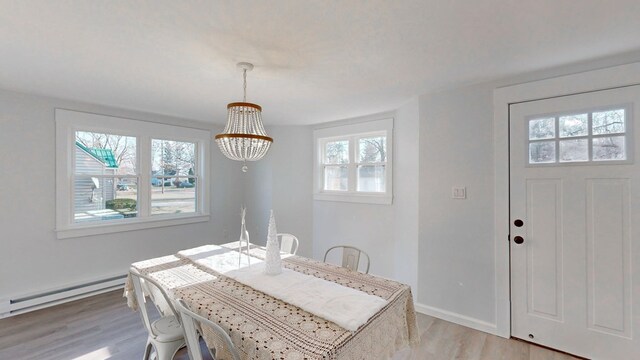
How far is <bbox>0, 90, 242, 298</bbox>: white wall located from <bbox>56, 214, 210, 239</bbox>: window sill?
0.07 m

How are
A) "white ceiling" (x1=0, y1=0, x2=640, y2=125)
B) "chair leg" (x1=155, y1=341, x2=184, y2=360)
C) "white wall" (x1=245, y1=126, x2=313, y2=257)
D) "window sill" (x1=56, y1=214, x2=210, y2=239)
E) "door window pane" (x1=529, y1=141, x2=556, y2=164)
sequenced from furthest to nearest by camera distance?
"white wall" (x1=245, y1=126, x2=313, y2=257) → "window sill" (x1=56, y1=214, x2=210, y2=239) → "door window pane" (x1=529, y1=141, x2=556, y2=164) → "chair leg" (x1=155, y1=341, x2=184, y2=360) → "white ceiling" (x1=0, y1=0, x2=640, y2=125)

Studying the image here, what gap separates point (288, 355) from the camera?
1.07 meters

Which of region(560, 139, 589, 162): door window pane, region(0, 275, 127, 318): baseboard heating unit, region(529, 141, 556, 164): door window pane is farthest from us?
region(0, 275, 127, 318): baseboard heating unit

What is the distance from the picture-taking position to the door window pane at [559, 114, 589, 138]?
2029mm

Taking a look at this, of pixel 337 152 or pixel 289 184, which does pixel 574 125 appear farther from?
pixel 289 184

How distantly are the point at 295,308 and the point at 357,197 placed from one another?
2.33 m

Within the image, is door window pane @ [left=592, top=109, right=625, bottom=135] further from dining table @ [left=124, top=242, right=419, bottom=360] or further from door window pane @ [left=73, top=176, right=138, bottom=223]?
door window pane @ [left=73, top=176, right=138, bottom=223]

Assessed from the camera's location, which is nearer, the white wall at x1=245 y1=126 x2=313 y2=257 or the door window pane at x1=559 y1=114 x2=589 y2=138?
the door window pane at x1=559 y1=114 x2=589 y2=138

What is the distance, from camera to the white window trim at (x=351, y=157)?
3.34 metres

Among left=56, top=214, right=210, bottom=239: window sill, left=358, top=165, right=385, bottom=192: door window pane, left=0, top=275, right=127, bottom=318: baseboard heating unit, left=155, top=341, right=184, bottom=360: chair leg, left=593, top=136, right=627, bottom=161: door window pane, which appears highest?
left=593, top=136, right=627, bottom=161: door window pane

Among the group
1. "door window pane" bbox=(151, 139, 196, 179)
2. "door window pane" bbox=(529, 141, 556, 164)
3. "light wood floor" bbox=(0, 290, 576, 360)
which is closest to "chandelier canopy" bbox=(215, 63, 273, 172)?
"light wood floor" bbox=(0, 290, 576, 360)

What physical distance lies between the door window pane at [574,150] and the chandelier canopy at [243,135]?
88.9 inches

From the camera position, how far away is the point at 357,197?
3635mm

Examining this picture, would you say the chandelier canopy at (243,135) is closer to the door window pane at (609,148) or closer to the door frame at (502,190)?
the door frame at (502,190)
